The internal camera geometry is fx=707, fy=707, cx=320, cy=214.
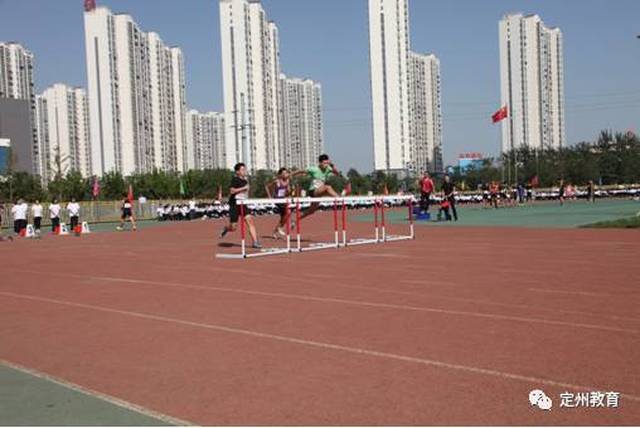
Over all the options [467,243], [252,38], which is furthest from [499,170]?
[467,243]

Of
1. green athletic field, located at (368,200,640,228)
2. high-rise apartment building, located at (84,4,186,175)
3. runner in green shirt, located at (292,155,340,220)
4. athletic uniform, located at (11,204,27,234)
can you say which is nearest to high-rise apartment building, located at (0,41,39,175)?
high-rise apartment building, located at (84,4,186,175)

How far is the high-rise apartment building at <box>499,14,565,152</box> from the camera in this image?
90750 millimetres

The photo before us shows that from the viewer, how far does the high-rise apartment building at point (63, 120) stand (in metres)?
122

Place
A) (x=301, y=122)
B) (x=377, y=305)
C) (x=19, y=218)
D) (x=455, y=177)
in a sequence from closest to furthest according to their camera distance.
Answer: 1. (x=377, y=305)
2. (x=19, y=218)
3. (x=455, y=177)
4. (x=301, y=122)

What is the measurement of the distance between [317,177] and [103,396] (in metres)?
11.3

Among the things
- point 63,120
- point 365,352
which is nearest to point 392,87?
point 63,120

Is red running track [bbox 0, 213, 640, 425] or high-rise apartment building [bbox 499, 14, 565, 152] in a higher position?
high-rise apartment building [bbox 499, 14, 565, 152]

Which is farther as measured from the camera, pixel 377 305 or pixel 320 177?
pixel 320 177

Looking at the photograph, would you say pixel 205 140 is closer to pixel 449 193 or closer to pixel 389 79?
pixel 389 79

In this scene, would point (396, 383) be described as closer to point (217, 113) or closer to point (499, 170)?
point (499, 170)

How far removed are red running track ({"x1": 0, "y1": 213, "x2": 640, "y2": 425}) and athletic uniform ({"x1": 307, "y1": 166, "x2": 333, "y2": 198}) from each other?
4.02 meters

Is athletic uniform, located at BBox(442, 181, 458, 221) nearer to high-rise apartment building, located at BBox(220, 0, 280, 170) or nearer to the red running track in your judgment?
the red running track

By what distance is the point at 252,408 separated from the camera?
406 cm

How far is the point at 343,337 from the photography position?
231 inches
